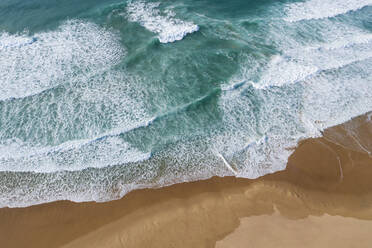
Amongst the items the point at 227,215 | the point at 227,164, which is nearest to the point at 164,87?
the point at 227,164

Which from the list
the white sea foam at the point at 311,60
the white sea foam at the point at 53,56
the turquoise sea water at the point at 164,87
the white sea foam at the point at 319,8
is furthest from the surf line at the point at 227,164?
the white sea foam at the point at 319,8

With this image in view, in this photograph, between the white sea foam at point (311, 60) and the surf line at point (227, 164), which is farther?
the white sea foam at point (311, 60)

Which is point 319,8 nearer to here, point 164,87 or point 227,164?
point 164,87

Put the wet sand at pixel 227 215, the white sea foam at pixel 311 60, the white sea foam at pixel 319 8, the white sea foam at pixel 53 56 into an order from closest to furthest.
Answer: the wet sand at pixel 227 215 < the white sea foam at pixel 53 56 < the white sea foam at pixel 311 60 < the white sea foam at pixel 319 8

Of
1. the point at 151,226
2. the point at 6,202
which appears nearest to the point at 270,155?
the point at 151,226

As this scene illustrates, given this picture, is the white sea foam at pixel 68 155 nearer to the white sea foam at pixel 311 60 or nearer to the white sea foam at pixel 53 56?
the white sea foam at pixel 53 56

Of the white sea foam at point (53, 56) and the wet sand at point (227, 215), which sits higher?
the white sea foam at point (53, 56)
